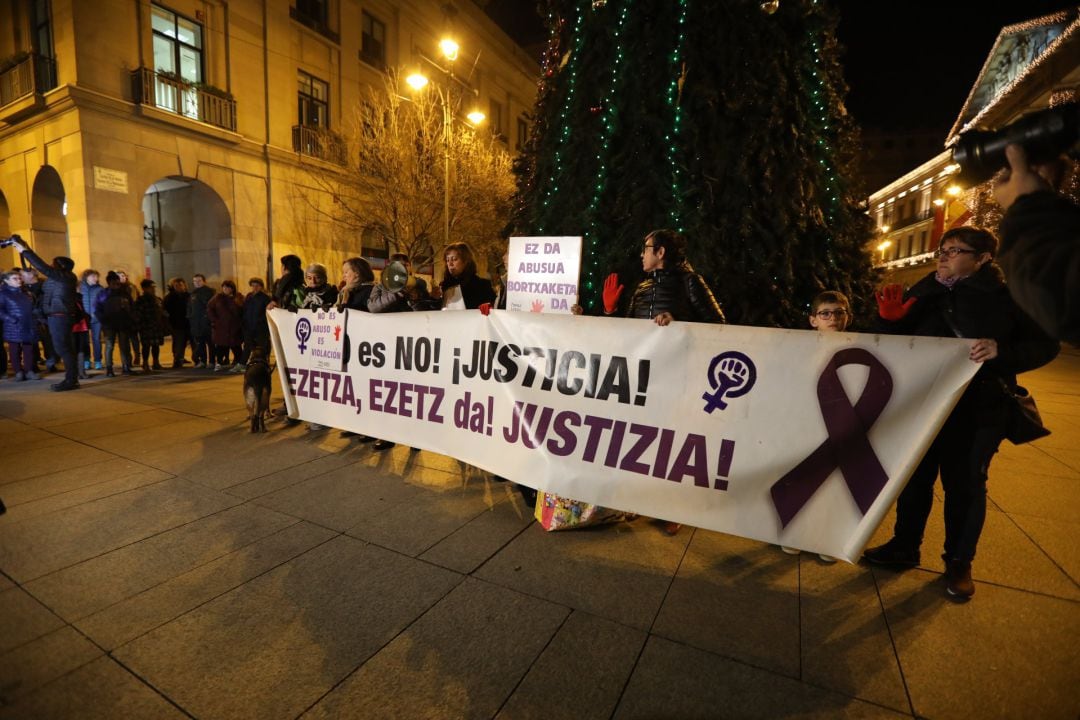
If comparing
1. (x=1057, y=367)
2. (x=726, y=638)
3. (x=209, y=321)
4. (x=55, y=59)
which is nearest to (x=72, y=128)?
(x=55, y=59)

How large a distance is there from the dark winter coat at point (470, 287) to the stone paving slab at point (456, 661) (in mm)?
2783

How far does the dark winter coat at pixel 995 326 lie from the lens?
2.52m

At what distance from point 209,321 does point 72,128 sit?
7.69 metres

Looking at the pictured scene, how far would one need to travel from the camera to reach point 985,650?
7.42ft

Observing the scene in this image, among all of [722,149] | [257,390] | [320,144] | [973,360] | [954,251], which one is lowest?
[257,390]

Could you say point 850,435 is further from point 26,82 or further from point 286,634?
point 26,82

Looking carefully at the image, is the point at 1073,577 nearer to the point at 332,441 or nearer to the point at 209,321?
the point at 332,441

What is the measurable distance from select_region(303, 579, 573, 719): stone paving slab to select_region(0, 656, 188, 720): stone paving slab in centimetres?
60

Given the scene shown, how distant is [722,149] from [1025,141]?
10.9 ft

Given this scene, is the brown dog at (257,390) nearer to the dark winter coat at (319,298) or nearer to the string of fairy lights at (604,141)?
the dark winter coat at (319,298)

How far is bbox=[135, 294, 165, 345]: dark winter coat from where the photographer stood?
9.93m

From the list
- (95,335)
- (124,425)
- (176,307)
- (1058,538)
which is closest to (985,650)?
(1058,538)

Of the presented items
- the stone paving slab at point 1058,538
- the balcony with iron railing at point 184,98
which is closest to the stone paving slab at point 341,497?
the stone paving slab at point 1058,538

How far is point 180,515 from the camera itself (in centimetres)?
352
